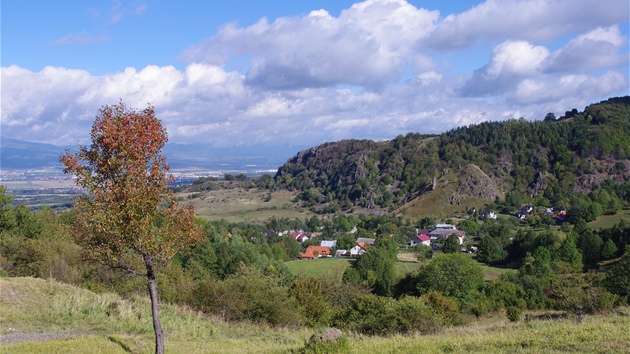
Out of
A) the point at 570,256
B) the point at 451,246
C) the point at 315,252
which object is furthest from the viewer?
the point at 315,252

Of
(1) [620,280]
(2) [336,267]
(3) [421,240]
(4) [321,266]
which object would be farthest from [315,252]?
(1) [620,280]

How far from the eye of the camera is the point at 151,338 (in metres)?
12.8

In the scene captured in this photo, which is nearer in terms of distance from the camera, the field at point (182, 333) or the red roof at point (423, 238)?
the field at point (182, 333)

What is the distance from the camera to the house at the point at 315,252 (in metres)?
92.4

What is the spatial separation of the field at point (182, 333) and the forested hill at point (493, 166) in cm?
13679

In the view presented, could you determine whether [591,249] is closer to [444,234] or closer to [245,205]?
[444,234]

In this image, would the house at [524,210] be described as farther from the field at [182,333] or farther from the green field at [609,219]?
the field at [182,333]

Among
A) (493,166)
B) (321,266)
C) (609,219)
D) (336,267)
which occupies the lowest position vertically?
(336,267)

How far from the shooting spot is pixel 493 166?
16688 cm

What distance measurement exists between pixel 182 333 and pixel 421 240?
9338 cm

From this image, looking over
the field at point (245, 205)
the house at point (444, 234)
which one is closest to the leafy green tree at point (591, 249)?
the house at point (444, 234)

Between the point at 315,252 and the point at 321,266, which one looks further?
the point at 315,252

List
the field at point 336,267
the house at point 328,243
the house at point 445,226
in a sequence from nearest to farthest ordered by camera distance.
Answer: the field at point 336,267, the house at point 328,243, the house at point 445,226

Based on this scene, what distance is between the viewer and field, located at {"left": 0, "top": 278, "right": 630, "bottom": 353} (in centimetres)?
998
